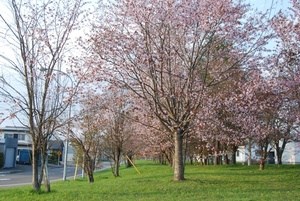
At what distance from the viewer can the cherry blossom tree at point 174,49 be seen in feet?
36.2

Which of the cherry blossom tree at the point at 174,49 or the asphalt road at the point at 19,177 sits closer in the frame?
the cherry blossom tree at the point at 174,49

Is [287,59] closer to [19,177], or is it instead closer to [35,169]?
[35,169]

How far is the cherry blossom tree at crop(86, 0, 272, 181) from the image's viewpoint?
1104 centimetres

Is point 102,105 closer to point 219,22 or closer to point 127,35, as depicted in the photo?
point 127,35

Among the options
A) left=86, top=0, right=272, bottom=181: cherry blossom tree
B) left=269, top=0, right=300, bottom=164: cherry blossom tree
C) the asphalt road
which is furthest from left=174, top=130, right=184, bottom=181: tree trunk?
the asphalt road

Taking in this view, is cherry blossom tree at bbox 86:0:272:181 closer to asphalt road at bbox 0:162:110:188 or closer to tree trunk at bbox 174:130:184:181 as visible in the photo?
tree trunk at bbox 174:130:184:181

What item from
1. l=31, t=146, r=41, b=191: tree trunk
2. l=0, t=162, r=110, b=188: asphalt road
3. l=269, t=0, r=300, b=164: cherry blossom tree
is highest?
l=269, t=0, r=300, b=164: cherry blossom tree

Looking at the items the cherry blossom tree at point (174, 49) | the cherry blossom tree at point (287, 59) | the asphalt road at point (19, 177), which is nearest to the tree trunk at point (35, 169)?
the cherry blossom tree at point (174, 49)

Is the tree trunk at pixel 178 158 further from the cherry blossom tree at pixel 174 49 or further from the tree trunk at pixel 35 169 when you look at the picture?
the tree trunk at pixel 35 169

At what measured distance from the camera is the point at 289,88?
11.7 m

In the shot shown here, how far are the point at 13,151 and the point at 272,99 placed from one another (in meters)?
40.7

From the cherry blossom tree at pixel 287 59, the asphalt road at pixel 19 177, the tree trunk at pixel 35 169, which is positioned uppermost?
the cherry blossom tree at pixel 287 59

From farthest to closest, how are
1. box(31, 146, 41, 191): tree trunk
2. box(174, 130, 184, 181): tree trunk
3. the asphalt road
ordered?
the asphalt road, box(174, 130, 184, 181): tree trunk, box(31, 146, 41, 191): tree trunk

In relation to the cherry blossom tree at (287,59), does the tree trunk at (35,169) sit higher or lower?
lower
